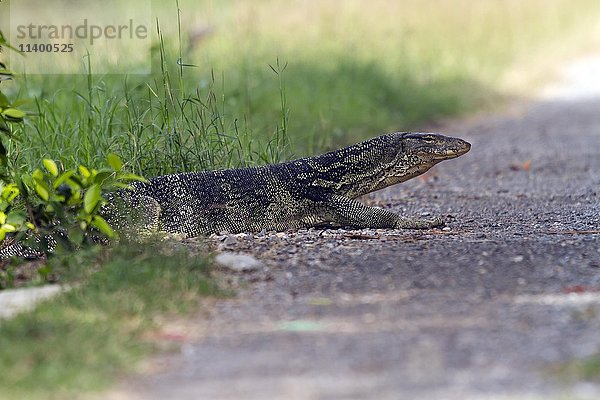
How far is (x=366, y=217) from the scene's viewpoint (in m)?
6.81

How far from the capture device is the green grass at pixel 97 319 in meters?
3.79

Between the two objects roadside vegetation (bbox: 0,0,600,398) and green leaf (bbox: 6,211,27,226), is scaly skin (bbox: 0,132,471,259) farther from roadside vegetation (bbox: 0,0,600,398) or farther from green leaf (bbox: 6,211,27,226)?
green leaf (bbox: 6,211,27,226)

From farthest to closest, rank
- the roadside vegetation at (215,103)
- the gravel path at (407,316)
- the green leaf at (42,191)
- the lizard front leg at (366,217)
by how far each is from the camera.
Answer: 1. the lizard front leg at (366,217)
2. the green leaf at (42,191)
3. the roadside vegetation at (215,103)
4. the gravel path at (407,316)

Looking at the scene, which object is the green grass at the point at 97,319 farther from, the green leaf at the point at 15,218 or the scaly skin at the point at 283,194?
the scaly skin at the point at 283,194

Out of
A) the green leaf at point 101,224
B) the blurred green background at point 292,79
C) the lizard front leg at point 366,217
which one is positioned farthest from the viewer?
the blurred green background at point 292,79

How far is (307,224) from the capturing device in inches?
274

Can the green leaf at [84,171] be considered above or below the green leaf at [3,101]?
below

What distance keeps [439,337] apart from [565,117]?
385 inches

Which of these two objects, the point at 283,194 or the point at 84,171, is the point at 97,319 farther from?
the point at 283,194

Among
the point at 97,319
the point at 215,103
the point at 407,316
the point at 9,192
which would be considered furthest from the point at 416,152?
the point at 97,319

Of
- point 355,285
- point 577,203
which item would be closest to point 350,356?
point 355,285

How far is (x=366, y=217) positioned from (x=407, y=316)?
92.8 inches

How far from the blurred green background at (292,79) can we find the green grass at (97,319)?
1.94 meters

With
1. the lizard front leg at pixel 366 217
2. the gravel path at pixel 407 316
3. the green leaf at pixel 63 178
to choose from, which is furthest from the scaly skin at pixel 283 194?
the green leaf at pixel 63 178
